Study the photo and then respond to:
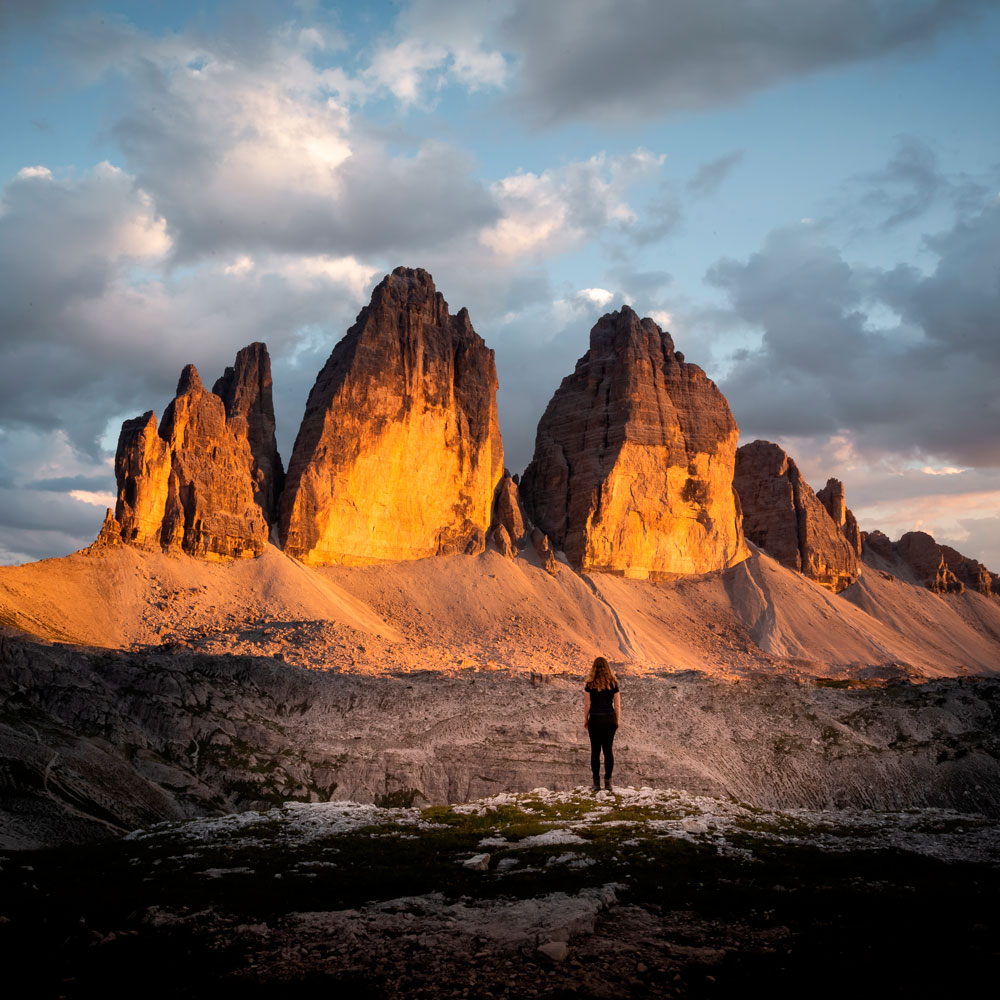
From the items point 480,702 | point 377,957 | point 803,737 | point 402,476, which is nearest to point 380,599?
point 402,476

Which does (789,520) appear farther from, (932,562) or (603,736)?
(603,736)

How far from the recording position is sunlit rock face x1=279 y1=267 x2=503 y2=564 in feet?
225

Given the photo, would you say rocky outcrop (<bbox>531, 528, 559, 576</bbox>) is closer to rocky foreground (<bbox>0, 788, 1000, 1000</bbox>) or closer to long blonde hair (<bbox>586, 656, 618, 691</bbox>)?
long blonde hair (<bbox>586, 656, 618, 691</bbox>)

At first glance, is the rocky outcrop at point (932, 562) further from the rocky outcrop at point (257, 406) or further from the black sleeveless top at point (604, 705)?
the black sleeveless top at point (604, 705)

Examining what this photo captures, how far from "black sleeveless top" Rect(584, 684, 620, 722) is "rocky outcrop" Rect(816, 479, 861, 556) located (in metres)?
101

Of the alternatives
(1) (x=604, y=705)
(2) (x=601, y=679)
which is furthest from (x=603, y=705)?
(2) (x=601, y=679)

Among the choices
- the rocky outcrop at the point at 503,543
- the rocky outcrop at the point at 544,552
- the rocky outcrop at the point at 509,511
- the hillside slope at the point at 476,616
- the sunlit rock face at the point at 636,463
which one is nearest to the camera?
the hillside slope at the point at 476,616

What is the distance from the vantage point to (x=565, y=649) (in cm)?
6294

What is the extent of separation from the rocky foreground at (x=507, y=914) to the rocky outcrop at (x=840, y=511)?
10563cm

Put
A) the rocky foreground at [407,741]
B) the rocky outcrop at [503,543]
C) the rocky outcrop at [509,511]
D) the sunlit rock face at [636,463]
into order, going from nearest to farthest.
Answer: the rocky foreground at [407,741], the rocky outcrop at [503,543], the rocky outcrop at [509,511], the sunlit rock face at [636,463]

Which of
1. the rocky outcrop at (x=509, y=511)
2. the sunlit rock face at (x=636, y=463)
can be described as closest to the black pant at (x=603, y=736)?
the rocky outcrop at (x=509, y=511)

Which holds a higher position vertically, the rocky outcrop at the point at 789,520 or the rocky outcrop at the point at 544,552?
the rocky outcrop at the point at 789,520

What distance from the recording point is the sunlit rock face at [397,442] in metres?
68.4

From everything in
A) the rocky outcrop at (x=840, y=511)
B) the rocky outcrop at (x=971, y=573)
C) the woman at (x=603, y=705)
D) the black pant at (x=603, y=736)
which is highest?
the rocky outcrop at (x=840, y=511)
